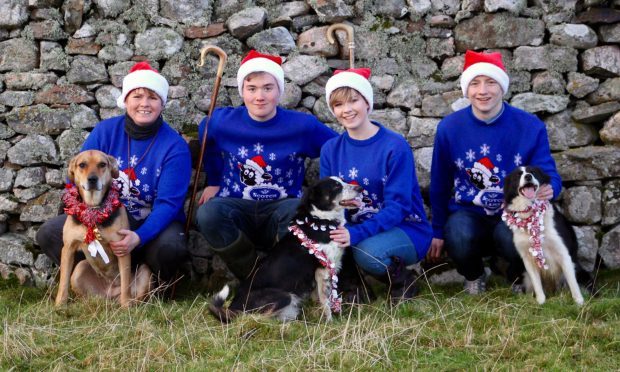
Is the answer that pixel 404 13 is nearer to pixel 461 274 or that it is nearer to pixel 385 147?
pixel 385 147

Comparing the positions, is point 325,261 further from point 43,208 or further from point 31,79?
point 31,79

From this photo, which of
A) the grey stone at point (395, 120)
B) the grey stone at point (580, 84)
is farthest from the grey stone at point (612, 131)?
the grey stone at point (395, 120)

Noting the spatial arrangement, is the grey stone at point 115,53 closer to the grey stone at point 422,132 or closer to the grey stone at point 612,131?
the grey stone at point 422,132

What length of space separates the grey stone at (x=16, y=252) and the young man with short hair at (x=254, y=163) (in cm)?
153

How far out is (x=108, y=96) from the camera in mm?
5617

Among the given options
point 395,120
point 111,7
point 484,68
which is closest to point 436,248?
point 395,120

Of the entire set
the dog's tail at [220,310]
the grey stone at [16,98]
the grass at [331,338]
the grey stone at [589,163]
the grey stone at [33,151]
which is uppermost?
the grey stone at [16,98]

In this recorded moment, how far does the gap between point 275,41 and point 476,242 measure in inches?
91.8

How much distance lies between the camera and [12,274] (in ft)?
17.9

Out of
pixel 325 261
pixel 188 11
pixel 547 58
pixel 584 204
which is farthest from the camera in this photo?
pixel 188 11

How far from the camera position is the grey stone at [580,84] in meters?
5.28

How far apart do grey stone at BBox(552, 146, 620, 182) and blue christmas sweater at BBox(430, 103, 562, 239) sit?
0.52 m

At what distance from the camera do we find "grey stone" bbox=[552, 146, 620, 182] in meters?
5.10

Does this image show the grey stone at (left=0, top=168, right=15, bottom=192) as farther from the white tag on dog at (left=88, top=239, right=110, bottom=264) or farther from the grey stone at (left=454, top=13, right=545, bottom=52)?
the grey stone at (left=454, top=13, right=545, bottom=52)
